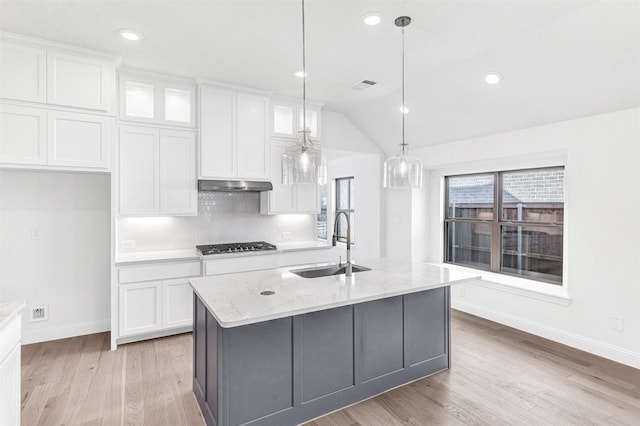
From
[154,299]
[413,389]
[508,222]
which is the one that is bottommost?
[413,389]

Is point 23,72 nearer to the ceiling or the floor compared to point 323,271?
nearer to the ceiling

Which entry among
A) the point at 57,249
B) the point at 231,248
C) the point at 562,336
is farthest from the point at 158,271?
the point at 562,336

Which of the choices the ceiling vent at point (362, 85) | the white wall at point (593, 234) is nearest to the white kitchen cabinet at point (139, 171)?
the ceiling vent at point (362, 85)

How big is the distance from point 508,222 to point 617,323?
1613 millimetres

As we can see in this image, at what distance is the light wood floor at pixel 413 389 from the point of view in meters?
2.35

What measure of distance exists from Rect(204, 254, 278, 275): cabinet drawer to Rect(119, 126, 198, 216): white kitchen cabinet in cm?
66

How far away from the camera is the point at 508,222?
447cm

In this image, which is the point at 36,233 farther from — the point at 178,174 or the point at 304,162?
the point at 304,162

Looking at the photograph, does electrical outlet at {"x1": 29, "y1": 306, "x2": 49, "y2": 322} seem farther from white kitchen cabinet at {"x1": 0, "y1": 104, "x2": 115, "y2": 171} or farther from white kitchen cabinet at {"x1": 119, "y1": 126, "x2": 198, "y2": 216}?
white kitchen cabinet at {"x1": 0, "y1": 104, "x2": 115, "y2": 171}

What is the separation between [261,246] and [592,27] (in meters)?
3.74

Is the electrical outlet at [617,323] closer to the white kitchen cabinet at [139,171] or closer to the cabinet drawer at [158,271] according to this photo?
the cabinet drawer at [158,271]

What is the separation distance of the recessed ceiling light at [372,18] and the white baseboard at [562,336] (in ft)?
11.6

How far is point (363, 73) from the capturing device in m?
3.67

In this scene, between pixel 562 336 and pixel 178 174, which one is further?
pixel 178 174
